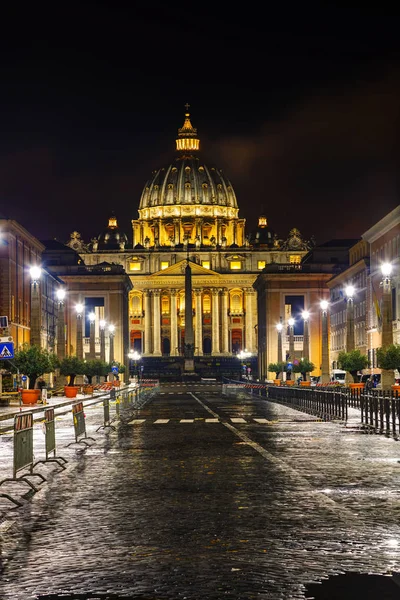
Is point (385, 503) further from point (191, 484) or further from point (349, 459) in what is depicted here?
point (349, 459)

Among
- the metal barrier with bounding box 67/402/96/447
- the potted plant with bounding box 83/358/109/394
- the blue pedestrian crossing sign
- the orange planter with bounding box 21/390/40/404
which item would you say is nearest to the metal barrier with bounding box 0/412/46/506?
the metal barrier with bounding box 67/402/96/447

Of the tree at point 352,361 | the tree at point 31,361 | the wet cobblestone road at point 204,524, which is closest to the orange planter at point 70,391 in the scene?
the tree at point 31,361

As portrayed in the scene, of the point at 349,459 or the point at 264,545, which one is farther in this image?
the point at 349,459

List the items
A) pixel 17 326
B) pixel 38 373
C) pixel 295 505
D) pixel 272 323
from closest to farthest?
pixel 295 505, pixel 38 373, pixel 17 326, pixel 272 323

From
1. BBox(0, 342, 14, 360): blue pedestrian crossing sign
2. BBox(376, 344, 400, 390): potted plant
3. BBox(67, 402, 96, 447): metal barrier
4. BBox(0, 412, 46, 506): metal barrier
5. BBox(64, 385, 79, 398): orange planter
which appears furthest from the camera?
BBox(64, 385, 79, 398): orange planter

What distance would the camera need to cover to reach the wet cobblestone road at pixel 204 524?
8.87 m

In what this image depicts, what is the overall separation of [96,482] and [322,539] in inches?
249

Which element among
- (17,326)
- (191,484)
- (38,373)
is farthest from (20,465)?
(17,326)

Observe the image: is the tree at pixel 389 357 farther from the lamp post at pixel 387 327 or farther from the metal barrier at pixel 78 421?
the metal barrier at pixel 78 421

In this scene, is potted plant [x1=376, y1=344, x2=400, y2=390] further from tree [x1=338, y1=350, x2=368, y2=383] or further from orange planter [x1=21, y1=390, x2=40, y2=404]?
orange planter [x1=21, y1=390, x2=40, y2=404]

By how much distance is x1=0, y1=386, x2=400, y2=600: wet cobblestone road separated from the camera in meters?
8.87

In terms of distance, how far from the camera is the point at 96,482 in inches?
648

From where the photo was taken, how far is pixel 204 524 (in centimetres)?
1187

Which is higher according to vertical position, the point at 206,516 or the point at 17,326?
the point at 17,326
